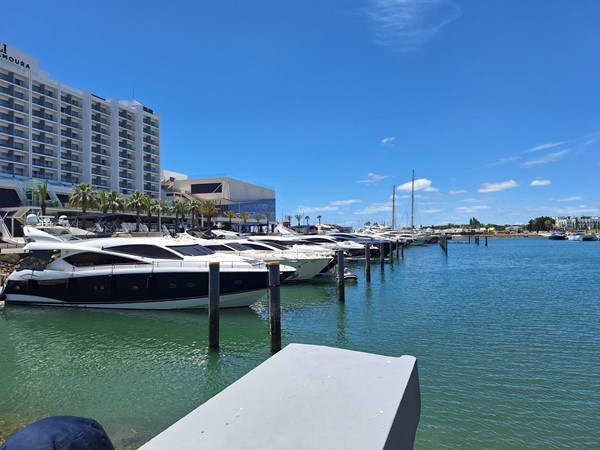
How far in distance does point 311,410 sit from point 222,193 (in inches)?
4308

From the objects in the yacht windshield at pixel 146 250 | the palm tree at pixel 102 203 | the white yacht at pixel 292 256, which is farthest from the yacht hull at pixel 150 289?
the palm tree at pixel 102 203

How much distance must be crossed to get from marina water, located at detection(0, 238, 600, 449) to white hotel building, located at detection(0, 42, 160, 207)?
198 feet

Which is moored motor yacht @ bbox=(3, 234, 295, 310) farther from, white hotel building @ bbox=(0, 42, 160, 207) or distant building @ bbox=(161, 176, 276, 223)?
distant building @ bbox=(161, 176, 276, 223)

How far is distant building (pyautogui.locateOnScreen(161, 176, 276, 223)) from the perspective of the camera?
356ft

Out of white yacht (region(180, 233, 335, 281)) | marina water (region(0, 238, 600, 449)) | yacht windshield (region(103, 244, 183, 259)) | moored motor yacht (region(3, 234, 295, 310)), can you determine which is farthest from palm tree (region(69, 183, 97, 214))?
yacht windshield (region(103, 244, 183, 259))

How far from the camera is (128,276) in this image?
56.8 feet

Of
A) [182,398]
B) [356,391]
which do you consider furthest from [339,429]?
[182,398]

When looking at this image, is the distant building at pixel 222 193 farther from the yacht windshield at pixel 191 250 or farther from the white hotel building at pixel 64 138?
the yacht windshield at pixel 191 250

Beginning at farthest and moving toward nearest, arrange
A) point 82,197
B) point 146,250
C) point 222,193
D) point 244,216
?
point 222,193 → point 244,216 → point 82,197 → point 146,250

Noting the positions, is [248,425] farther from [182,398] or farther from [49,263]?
[49,263]

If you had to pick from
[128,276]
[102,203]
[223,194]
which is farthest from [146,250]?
[223,194]

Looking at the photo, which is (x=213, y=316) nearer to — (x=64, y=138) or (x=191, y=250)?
(x=191, y=250)

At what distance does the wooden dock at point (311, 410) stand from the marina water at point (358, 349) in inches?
187

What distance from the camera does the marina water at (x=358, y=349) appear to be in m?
8.00
